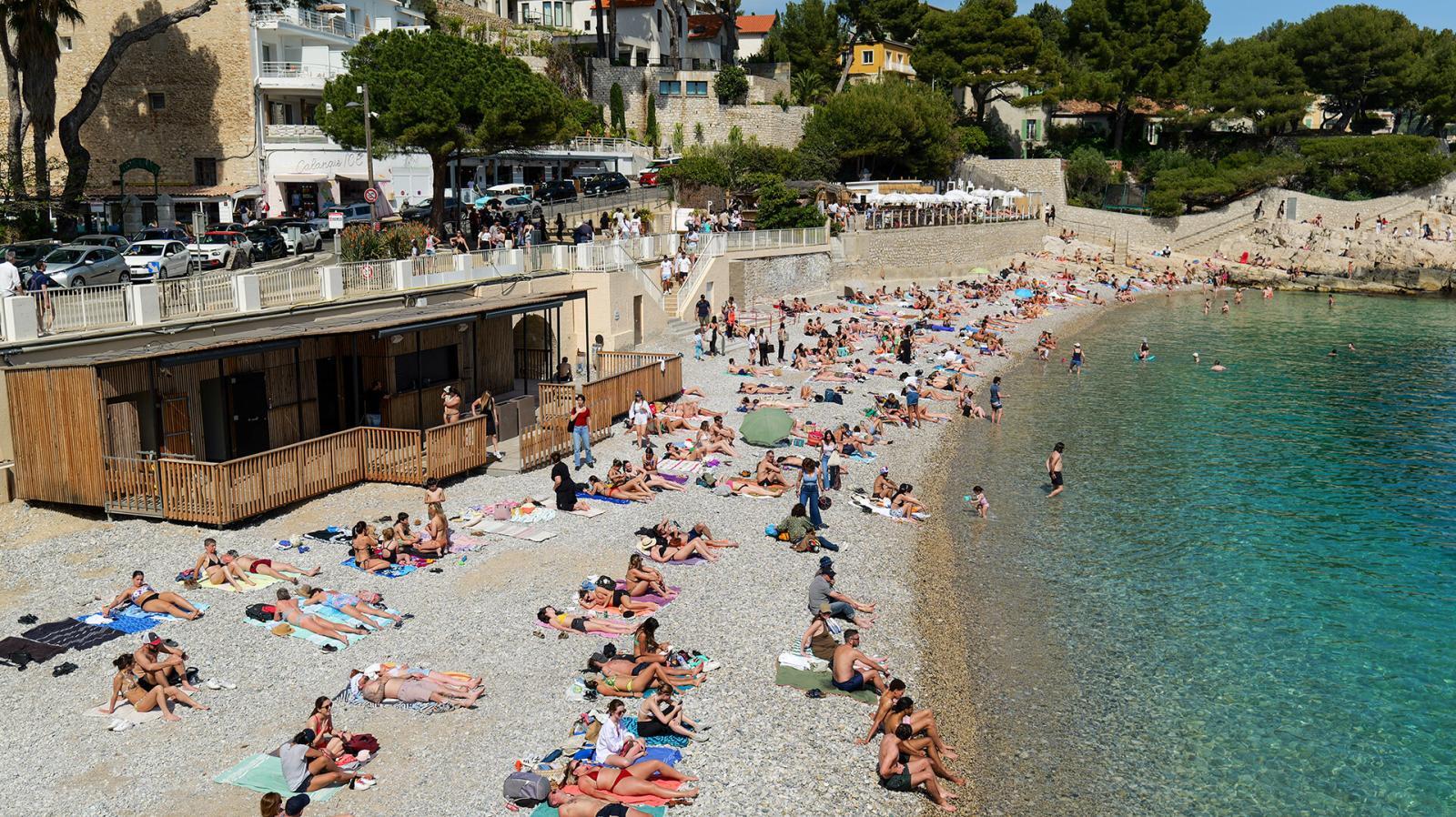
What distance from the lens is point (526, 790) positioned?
933 cm

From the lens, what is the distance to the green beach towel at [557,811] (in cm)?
927

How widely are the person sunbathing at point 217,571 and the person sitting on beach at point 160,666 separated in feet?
7.13

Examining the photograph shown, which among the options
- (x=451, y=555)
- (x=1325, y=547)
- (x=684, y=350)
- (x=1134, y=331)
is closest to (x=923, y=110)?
(x=1134, y=331)

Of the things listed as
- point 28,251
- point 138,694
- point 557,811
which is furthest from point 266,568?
point 28,251

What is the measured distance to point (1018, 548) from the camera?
58.3 ft

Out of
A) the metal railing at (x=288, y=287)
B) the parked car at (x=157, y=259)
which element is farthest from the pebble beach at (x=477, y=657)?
the parked car at (x=157, y=259)

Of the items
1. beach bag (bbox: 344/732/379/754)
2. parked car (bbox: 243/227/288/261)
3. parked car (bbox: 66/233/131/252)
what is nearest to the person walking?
beach bag (bbox: 344/732/379/754)

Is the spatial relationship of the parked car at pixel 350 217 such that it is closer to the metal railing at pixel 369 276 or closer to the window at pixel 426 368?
the metal railing at pixel 369 276

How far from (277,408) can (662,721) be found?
10.3 m

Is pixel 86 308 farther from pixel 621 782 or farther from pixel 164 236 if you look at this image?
pixel 621 782

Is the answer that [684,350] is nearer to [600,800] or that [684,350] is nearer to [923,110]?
[600,800]

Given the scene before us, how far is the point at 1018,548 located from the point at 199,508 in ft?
39.9

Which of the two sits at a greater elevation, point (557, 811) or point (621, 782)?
point (621, 782)

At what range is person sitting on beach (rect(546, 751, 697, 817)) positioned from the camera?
9469mm
